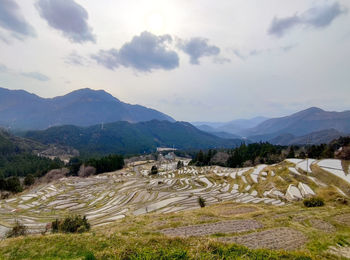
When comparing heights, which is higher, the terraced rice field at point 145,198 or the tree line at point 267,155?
the tree line at point 267,155

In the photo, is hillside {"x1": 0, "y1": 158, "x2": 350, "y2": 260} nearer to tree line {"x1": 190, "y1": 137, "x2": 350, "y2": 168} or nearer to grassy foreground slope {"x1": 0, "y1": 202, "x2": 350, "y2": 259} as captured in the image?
grassy foreground slope {"x1": 0, "y1": 202, "x2": 350, "y2": 259}

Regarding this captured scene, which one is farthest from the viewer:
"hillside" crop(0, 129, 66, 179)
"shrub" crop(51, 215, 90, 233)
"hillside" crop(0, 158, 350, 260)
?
"hillside" crop(0, 129, 66, 179)

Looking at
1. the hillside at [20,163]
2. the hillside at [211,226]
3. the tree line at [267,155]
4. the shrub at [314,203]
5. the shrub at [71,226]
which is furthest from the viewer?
the hillside at [20,163]

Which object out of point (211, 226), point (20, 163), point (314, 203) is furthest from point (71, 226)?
point (20, 163)

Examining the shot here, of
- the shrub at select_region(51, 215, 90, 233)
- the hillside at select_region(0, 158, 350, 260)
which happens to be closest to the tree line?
the hillside at select_region(0, 158, 350, 260)

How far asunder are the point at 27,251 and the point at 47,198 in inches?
2449

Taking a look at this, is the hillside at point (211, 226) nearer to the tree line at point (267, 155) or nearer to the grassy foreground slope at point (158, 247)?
the grassy foreground slope at point (158, 247)

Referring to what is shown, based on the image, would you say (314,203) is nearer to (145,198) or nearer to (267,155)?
(145,198)

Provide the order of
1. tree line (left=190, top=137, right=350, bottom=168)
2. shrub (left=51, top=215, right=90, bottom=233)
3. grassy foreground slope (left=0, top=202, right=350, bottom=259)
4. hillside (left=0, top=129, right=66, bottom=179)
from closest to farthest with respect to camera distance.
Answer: grassy foreground slope (left=0, top=202, right=350, bottom=259), shrub (left=51, top=215, right=90, bottom=233), tree line (left=190, top=137, right=350, bottom=168), hillside (left=0, top=129, right=66, bottom=179)

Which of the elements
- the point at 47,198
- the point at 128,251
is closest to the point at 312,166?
the point at 128,251

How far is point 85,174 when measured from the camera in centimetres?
11106

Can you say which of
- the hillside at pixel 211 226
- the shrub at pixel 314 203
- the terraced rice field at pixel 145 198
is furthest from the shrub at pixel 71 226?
the shrub at pixel 314 203

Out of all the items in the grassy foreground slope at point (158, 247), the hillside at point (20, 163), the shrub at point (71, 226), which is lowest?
the hillside at point (20, 163)

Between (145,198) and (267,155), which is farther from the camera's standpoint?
(267,155)
